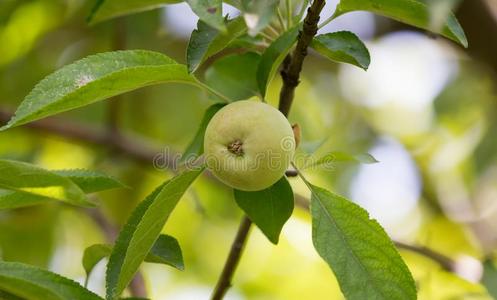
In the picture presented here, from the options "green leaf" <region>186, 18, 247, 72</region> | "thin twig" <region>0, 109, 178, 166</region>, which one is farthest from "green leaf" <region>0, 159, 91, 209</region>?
"thin twig" <region>0, 109, 178, 166</region>

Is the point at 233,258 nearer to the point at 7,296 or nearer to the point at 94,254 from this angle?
the point at 94,254

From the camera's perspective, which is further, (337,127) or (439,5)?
(337,127)

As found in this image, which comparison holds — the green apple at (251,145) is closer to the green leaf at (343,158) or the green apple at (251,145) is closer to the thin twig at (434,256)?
the green leaf at (343,158)

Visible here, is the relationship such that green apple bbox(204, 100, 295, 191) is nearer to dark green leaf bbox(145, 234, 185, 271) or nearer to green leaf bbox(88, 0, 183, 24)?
dark green leaf bbox(145, 234, 185, 271)

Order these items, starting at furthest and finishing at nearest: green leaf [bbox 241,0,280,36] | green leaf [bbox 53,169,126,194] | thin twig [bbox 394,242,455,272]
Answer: thin twig [bbox 394,242,455,272]
green leaf [bbox 53,169,126,194]
green leaf [bbox 241,0,280,36]

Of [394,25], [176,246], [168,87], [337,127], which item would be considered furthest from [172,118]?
[176,246]

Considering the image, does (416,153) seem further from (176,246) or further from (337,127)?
(176,246)

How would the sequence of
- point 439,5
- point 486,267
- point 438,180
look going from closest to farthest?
point 439,5 → point 486,267 → point 438,180

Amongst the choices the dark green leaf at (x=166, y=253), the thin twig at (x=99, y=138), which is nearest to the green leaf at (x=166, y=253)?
the dark green leaf at (x=166, y=253)
